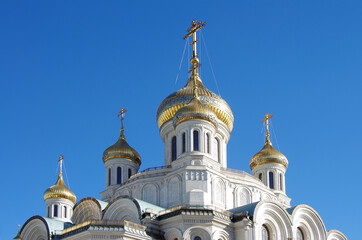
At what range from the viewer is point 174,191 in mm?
35156

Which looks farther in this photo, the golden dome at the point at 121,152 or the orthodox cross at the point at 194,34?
the golden dome at the point at 121,152

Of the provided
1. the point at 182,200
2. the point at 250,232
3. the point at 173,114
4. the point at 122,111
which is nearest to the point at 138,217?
the point at 182,200

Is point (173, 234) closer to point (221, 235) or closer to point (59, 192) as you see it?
point (221, 235)

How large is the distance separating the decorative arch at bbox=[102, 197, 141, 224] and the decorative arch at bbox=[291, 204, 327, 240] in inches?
340

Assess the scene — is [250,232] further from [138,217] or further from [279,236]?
[138,217]

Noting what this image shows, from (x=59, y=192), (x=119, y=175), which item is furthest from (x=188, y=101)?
(x=59, y=192)

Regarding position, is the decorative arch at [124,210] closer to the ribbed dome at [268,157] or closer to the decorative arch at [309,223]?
the decorative arch at [309,223]

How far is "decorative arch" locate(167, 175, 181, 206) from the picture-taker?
34719 mm

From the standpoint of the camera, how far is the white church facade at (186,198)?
3181 centimetres

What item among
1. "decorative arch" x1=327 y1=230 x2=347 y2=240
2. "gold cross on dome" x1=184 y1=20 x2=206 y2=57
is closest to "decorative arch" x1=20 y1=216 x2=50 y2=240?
"gold cross on dome" x1=184 y1=20 x2=206 y2=57

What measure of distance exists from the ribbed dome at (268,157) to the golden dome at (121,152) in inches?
310

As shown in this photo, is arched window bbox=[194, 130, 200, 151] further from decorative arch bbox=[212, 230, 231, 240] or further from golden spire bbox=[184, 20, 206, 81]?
golden spire bbox=[184, 20, 206, 81]

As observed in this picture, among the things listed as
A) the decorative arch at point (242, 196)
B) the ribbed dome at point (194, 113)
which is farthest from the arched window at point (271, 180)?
the ribbed dome at point (194, 113)

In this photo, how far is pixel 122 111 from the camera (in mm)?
45031
